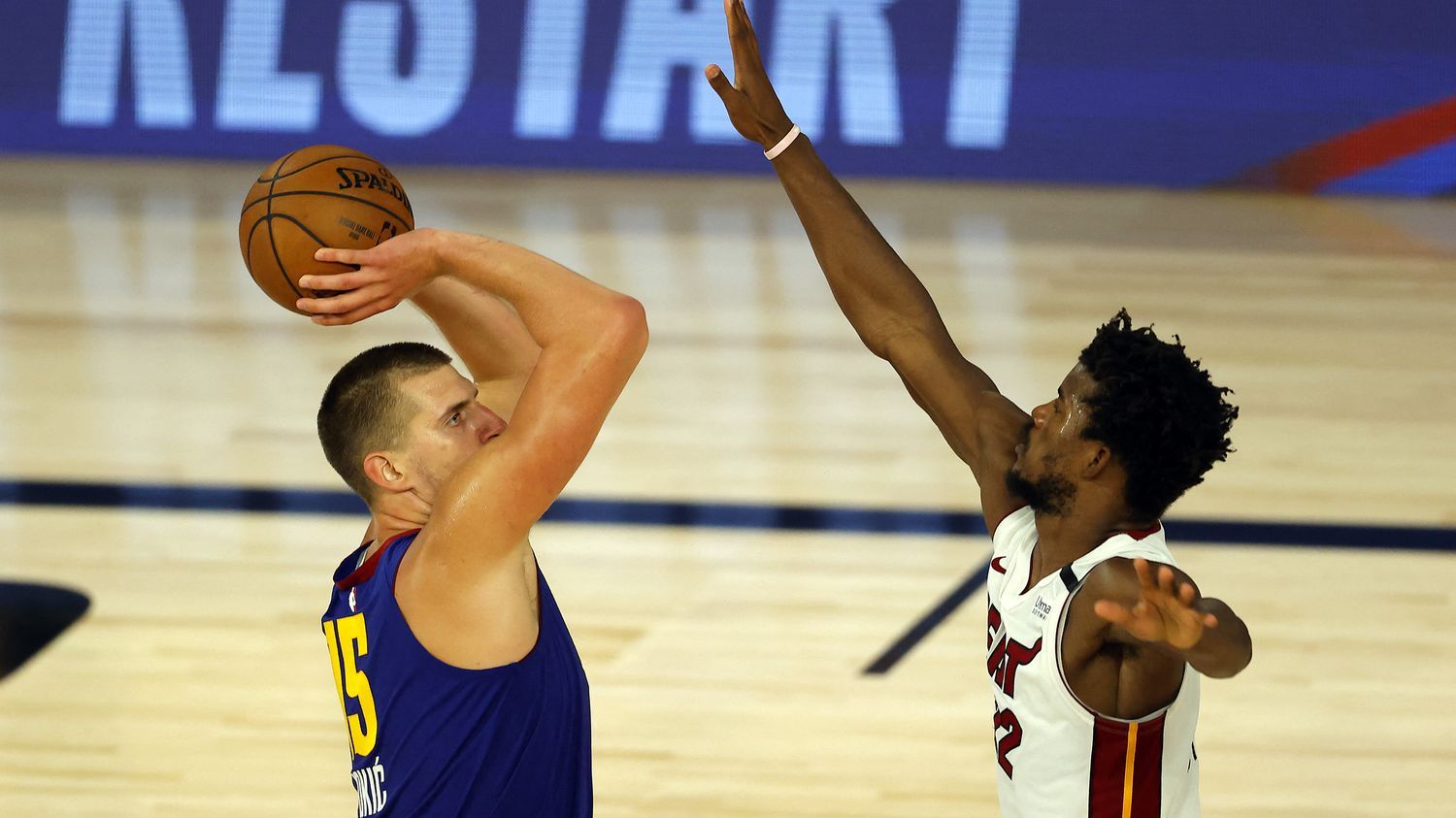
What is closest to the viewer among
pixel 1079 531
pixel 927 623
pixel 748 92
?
pixel 1079 531

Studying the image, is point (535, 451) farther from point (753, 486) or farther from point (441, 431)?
point (753, 486)

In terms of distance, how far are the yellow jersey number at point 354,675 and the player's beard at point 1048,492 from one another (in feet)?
3.24

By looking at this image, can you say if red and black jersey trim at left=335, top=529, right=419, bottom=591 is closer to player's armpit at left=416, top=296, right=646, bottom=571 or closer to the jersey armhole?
player's armpit at left=416, top=296, right=646, bottom=571

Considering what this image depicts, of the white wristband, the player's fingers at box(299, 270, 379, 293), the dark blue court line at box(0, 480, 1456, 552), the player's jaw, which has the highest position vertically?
the white wristband

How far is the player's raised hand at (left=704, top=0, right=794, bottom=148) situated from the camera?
3072 mm

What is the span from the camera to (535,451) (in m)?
2.45

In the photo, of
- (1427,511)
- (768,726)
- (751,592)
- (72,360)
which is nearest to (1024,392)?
(1427,511)

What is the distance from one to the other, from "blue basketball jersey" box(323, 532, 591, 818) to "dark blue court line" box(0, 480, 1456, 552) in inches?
137

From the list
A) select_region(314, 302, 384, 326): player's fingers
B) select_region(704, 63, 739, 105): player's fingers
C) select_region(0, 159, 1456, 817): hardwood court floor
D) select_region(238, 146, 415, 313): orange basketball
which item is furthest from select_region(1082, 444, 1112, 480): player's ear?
select_region(0, 159, 1456, 817): hardwood court floor

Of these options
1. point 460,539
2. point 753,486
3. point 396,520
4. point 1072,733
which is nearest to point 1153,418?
point 1072,733

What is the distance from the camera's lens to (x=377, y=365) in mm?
2645

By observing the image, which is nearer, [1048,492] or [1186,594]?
[1186,594]

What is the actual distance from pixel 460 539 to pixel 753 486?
4111 millimetres

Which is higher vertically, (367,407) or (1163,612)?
(367,407)
